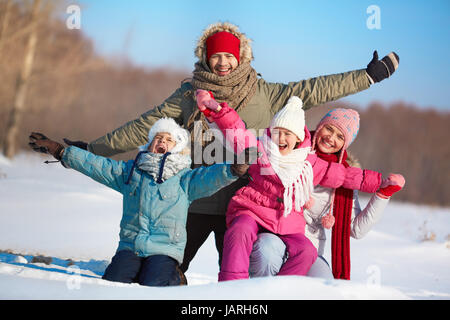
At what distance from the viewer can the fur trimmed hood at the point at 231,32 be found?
152 inches

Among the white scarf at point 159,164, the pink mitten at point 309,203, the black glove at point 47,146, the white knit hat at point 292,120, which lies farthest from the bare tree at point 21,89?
the pink mitten at point 309,203

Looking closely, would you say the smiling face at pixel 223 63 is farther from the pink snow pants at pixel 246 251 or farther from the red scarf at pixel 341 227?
the pink snow pants at pixel 246 251

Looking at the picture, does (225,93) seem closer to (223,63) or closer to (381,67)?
(223,63)

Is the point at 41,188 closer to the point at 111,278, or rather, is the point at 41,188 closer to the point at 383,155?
the point at 111,278

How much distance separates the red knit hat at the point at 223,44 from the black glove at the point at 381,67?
957 mm

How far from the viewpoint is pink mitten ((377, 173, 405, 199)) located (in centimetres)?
338

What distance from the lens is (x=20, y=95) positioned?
1465cm

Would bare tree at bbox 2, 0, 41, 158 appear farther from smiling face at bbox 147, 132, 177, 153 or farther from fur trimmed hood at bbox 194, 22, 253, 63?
smiling face at bbox 147, 132, 177, 153

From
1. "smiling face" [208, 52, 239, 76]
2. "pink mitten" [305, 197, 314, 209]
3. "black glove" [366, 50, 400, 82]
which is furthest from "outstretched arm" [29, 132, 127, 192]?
"black glove" [366, 50, 400, 82]

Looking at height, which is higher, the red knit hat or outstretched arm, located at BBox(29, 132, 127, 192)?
the red knit hat

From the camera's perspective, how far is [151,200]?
11.2 feet

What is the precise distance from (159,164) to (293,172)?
0.86 meters

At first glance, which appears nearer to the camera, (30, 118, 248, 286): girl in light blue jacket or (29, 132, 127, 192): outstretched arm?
(30, 118, 248, 286): girl in light blue jacket
